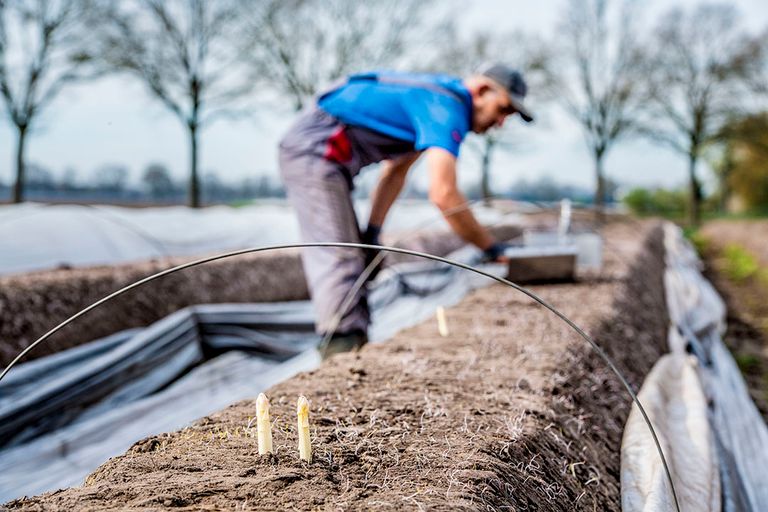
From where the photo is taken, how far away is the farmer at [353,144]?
2.60m

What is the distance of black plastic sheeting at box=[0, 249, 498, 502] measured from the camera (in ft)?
8.39

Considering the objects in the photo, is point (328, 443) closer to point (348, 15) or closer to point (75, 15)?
point (75, 15)

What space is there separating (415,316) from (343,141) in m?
2.21

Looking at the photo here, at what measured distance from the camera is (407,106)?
2.57 meters

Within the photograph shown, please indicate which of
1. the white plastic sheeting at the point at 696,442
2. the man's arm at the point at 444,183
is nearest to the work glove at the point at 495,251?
the man's arm at the point at 444,183

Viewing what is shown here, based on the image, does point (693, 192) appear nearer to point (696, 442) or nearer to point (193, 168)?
point (193, 168)

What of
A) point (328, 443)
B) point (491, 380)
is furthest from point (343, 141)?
point (328, 443)

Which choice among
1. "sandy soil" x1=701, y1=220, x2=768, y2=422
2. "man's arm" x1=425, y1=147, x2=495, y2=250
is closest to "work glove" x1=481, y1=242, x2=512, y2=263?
"man's arm" x1=425, y1=147, x2=495, y2=250

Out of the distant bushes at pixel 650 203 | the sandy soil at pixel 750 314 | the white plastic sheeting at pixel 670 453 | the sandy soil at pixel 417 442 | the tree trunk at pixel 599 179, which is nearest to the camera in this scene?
the sandy soil at pixel 417 442

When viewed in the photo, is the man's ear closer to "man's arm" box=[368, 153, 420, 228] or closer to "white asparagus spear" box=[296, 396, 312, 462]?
"man's arm" box=[368, 153, 420, 228]

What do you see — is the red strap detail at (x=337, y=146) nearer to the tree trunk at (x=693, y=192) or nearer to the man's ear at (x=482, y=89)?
the man's ear at (x=482, y=89)

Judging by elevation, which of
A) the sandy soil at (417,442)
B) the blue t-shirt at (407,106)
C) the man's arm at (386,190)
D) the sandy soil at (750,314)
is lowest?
the sandy soil at (750,314)

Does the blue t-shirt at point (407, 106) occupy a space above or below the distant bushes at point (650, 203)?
above

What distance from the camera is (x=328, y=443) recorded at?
4.85 ft
